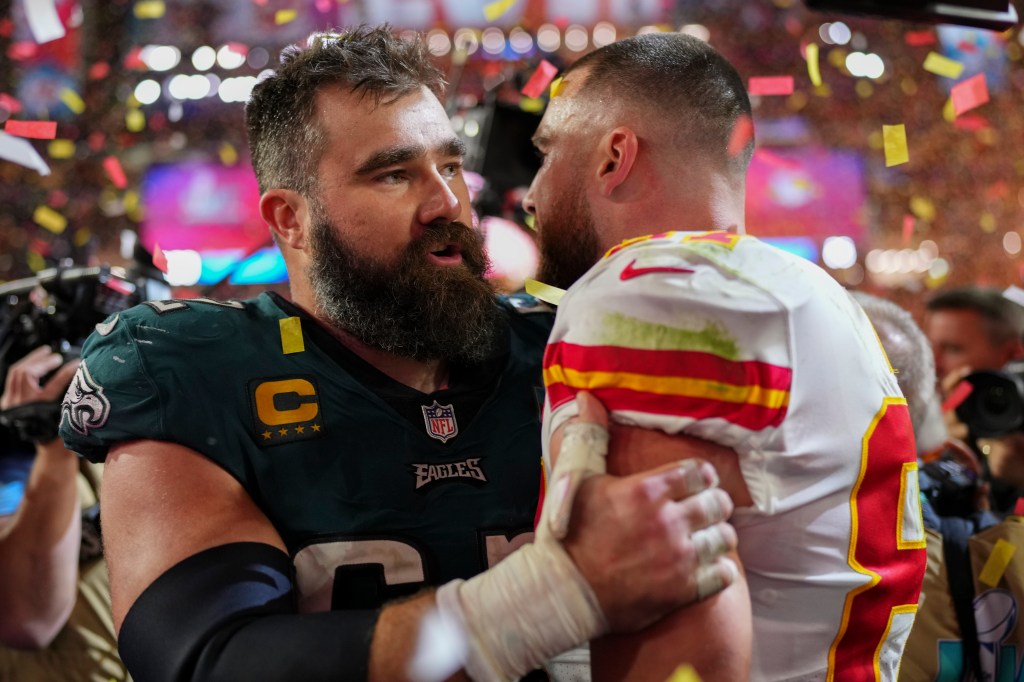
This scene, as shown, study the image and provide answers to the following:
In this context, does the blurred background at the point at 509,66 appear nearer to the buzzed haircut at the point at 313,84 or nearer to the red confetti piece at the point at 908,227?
the red confetti piece at the point at 908,227

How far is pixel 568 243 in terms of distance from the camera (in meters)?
1.83

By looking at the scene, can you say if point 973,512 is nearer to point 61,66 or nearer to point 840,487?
point 840,487

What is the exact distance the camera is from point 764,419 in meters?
1.19

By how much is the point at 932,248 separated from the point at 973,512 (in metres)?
8.90

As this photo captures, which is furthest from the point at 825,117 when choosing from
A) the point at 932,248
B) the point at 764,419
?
the point at 764,419

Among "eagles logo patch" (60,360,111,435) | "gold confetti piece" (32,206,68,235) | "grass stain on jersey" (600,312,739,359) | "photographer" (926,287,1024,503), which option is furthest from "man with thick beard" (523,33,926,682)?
"gold confetti piece" (32,206,68,235)

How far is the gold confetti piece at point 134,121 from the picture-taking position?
960cm

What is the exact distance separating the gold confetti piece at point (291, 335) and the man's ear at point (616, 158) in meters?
0.62

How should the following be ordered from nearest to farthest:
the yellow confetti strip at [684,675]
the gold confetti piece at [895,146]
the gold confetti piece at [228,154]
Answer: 1. the yellow confetti strip at [684,675]
2. the gold confetti piece at [895,146]
3. the gold confetti piece at [228,154]

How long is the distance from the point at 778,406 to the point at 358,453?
80 centimetres

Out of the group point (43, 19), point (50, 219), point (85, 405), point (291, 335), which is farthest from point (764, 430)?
point (50, 219)

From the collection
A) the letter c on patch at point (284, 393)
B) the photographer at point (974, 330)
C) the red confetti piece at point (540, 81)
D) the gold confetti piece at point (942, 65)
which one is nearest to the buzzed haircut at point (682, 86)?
the letter c on patch at point (284, 393)

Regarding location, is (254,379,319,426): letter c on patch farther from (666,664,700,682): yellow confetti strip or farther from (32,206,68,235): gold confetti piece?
(32,206,68,235): gold confetti piece

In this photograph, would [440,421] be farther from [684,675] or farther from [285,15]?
[285,15]
